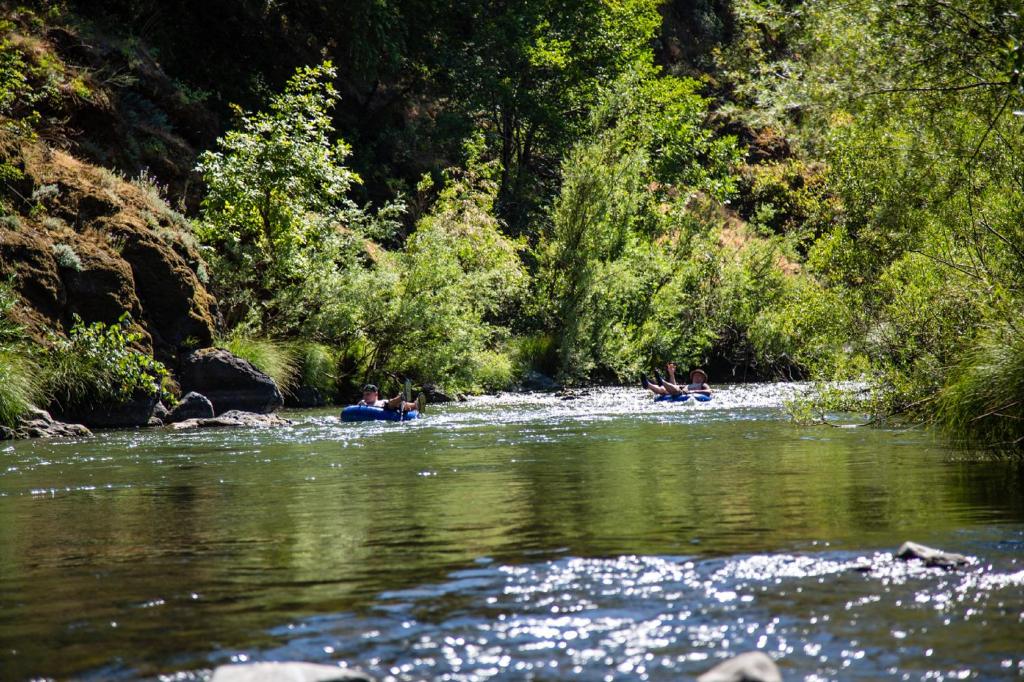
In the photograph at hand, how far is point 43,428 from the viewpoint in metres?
18.7

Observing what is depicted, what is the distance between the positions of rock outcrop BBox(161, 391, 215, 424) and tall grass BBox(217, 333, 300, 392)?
2.16 m

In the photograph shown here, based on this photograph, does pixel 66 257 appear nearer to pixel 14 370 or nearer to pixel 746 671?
pixel 14 370

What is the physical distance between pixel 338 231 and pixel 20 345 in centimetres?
1102

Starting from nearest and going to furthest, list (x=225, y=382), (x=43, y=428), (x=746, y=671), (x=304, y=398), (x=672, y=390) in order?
(x=746, y=671) < (x=43, y=428) < (x=225, y=382) < (x=304, y=398) < (x=672, y=390)

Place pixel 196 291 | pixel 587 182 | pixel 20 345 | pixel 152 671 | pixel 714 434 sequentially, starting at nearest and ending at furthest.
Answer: pixel 152 671, pixel 714 434, pixel 20 345, pixel 196 291, pixel 587 182

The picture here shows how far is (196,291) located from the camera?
24109 mm

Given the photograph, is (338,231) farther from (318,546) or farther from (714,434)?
(318,546)

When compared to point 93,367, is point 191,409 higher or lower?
lower

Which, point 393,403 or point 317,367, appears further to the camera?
point 317,367

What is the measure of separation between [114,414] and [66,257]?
10.7 ft

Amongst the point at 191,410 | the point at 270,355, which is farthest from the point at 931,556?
the point at 270,355

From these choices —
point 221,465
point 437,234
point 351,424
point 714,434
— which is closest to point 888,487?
point 714,434

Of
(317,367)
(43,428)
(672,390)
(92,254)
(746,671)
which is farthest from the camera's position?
(672,390)

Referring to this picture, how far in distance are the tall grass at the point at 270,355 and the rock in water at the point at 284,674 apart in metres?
19.6
